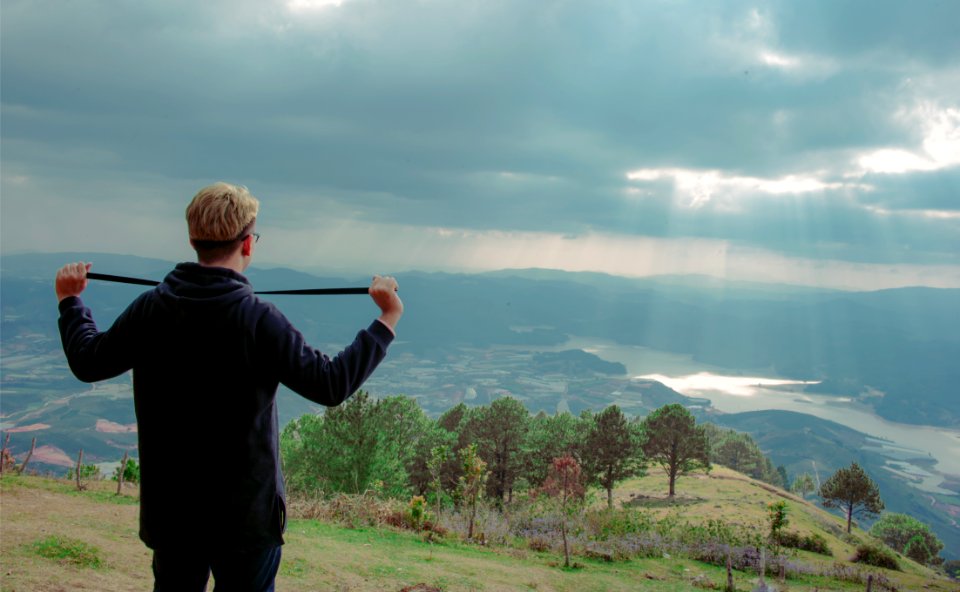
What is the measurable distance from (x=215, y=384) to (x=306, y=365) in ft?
1.06

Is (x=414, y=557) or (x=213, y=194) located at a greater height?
(x=213, y=194)

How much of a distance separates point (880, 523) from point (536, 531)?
55.7 meters

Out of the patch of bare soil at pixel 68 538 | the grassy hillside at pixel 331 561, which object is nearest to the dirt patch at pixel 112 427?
the grassy hillside at pixel 331 561

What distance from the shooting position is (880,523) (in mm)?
55188

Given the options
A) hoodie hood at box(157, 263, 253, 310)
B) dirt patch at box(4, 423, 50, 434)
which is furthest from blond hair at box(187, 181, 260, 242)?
dirt patch at box(4, 423, 50, 434)

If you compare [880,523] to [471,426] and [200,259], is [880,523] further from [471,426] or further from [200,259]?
[200,259]

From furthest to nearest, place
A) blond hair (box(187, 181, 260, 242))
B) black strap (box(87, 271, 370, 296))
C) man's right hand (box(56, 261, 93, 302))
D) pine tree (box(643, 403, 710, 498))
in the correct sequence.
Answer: pine tree (box(643, 403, 710, 498)), man's right hand (box(56, 261, 93, 302)), black strap (box(87, 271, 370, 296)), blond hair (box(187, 181, 260, 242))

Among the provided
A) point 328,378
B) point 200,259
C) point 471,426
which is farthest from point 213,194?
point 471,426

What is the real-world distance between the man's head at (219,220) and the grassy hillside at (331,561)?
6.34 m

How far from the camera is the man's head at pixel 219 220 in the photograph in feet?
6.63

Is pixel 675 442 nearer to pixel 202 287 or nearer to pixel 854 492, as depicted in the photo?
pixel 854 492

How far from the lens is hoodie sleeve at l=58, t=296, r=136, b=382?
2021mm

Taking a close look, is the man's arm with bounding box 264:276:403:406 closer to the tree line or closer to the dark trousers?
A: the dark trousers

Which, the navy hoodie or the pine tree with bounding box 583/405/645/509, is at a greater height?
the navy hoodie
